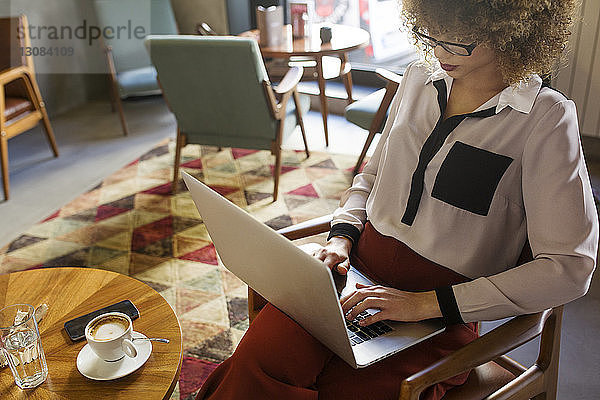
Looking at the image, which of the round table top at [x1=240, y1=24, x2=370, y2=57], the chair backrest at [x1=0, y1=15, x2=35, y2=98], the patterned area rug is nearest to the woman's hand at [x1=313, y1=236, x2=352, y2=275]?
the patterned area rug

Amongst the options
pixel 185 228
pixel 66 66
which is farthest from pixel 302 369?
pixel 66 66

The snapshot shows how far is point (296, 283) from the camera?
1021 millimetres

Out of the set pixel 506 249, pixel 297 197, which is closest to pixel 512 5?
pixel 506 249

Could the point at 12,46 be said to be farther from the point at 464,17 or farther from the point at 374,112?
the point at 464,17

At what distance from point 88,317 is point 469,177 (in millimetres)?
913

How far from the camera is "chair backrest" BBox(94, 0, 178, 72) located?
4070 millimetres

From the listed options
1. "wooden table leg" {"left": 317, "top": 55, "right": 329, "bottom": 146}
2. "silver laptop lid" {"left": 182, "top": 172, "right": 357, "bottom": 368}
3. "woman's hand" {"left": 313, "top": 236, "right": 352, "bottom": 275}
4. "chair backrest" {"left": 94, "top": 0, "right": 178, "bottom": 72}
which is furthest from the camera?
"chair backrest" {"left": 94, "top": 0, "right": 178, "bottom": 72}

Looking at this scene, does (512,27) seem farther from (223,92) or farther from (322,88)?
(322,88)

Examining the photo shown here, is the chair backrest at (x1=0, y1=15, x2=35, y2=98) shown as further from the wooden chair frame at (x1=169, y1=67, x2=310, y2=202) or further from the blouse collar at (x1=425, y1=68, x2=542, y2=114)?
the blouse collar at (x1=425, y1=68, x2=542, y2=114)

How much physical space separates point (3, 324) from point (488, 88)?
1.13 m

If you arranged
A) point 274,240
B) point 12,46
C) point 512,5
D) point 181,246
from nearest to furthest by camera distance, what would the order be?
point 274,240 → point 512,5 → point 181,246 → point 12,46

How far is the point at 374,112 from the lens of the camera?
2.92 meters

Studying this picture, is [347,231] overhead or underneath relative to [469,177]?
underneath

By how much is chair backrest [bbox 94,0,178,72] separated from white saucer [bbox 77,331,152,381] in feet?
10.5
